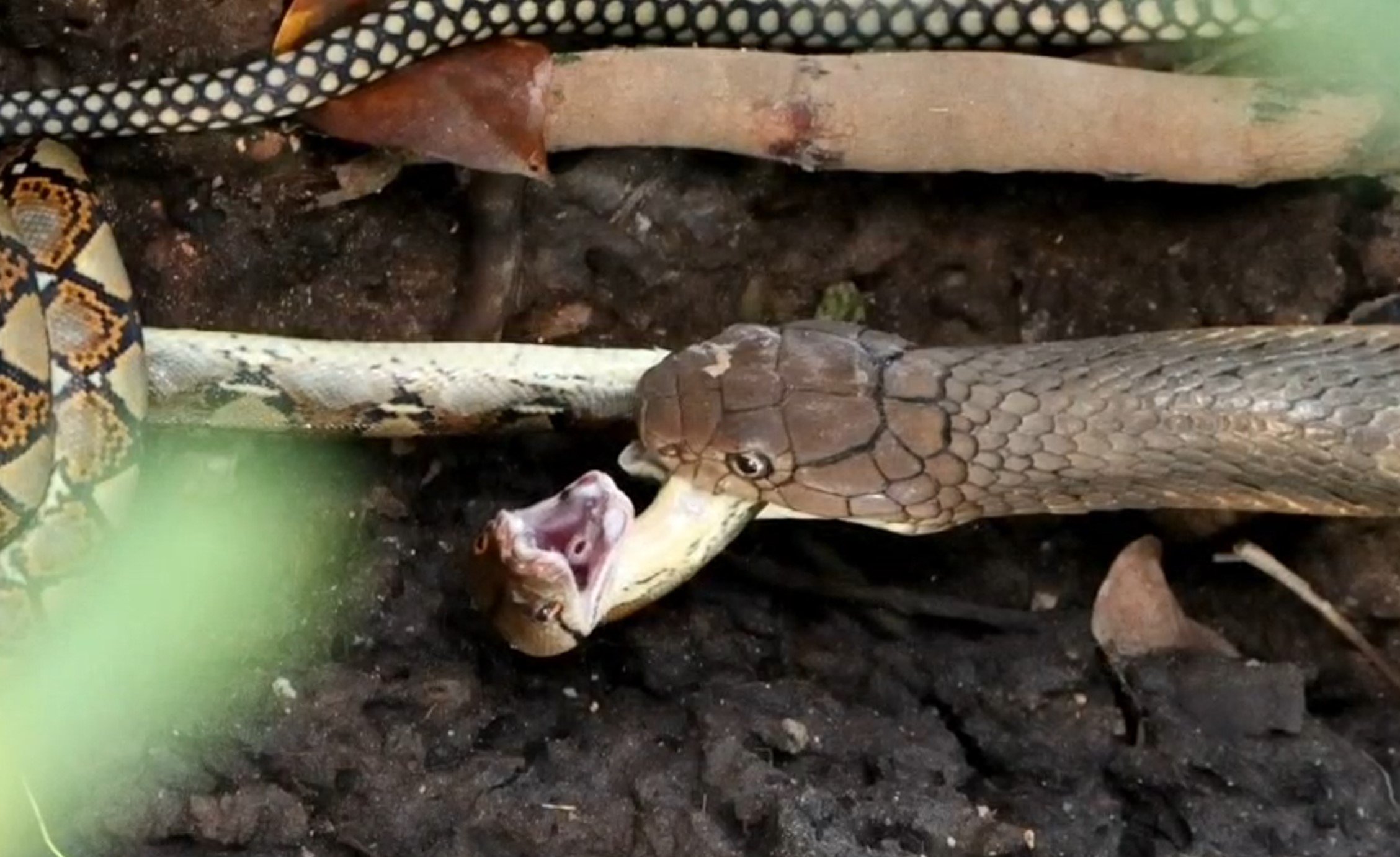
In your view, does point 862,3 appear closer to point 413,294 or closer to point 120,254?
point 413,294

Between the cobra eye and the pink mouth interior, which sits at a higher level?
the cobra eye

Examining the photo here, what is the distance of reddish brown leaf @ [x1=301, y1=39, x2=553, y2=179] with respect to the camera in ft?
10.2

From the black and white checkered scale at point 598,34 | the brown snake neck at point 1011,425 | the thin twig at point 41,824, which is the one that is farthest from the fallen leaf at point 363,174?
the thin twig at point 41,824

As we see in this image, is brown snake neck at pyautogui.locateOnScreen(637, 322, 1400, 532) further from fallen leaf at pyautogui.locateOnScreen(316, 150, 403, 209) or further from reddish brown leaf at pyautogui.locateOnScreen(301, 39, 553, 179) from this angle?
fallen leaf at pyautogui.locateOnScreen(316, 150, 403, 209)

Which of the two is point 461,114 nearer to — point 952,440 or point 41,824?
point 952,440

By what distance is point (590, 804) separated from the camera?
101 inches

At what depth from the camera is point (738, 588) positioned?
3104mm

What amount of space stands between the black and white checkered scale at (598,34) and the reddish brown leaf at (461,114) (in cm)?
5

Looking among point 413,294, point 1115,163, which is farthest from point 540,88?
point 1115,163

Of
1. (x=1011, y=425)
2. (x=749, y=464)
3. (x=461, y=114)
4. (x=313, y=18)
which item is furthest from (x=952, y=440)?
(x=313, y=18)

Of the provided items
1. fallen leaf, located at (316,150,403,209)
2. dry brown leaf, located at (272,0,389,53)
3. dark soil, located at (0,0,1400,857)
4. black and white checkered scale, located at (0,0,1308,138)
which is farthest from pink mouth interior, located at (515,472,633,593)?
dry brown leaf, located at (272,0,389,53)

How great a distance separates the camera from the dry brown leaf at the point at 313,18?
309cm

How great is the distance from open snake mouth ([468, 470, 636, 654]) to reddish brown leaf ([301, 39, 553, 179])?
0.75 meters

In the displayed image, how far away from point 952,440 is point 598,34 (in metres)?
1.25
